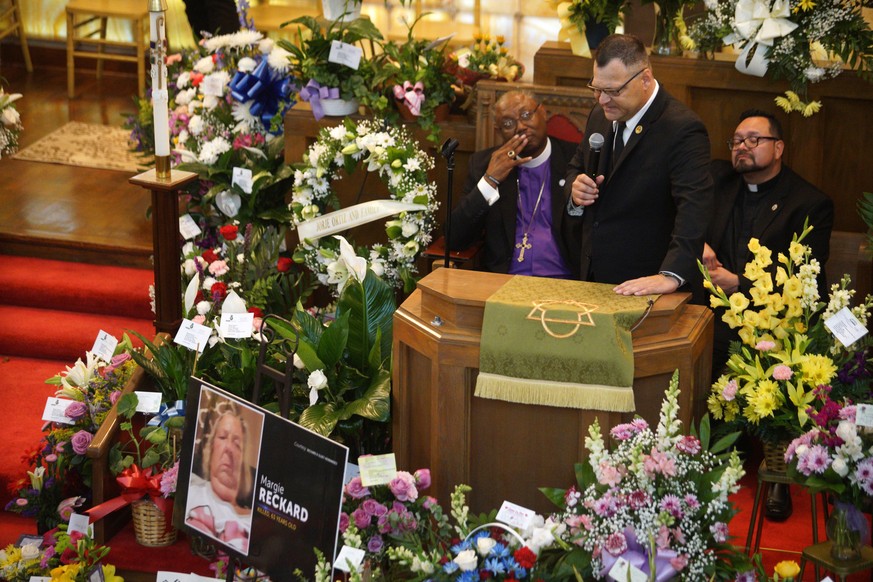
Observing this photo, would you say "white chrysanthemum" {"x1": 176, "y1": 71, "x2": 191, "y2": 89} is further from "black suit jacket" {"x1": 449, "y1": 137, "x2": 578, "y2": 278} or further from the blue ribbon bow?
"black suit jacket" {"x1": 449, "y1": 137, "x2": 578, "y2": 278}

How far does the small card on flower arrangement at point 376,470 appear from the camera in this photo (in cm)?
285

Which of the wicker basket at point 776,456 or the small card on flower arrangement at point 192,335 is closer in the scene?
the wicker basket at point 776,456

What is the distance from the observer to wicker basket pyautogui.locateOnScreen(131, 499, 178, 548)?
11.5ft

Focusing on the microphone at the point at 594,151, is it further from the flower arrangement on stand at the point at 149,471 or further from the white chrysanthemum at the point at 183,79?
the white chrysanthemum at the point at 183,79

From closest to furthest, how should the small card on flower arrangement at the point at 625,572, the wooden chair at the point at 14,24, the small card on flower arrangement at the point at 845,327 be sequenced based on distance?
the small card on flower arrangement at the point at 625,572 → the small card on flower arrangement at the point at 845,327 → the wooden chair at the point at 14,24

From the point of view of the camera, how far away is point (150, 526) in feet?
11.7

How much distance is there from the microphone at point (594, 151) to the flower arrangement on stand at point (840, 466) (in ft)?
3.08

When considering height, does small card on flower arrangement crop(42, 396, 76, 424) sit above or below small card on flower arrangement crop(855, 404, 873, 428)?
below

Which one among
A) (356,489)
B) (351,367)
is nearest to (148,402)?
(351,367)

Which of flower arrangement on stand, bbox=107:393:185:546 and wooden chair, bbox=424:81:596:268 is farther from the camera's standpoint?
wooden chair, bbox=424:81:596:268

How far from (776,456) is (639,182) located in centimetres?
87

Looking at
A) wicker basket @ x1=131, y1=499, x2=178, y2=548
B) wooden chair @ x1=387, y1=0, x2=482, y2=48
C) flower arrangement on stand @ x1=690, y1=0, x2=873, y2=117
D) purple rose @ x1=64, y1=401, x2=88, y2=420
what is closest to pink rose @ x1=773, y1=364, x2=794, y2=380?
flower arrangement on stand @ x1=690, y1=0, x2=873, y2=117

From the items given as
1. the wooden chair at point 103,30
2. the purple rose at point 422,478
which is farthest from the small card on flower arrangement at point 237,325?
the wooden chair at point 103,30

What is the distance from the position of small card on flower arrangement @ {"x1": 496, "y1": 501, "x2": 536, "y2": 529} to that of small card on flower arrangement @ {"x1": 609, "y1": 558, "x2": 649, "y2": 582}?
0.84 ft
